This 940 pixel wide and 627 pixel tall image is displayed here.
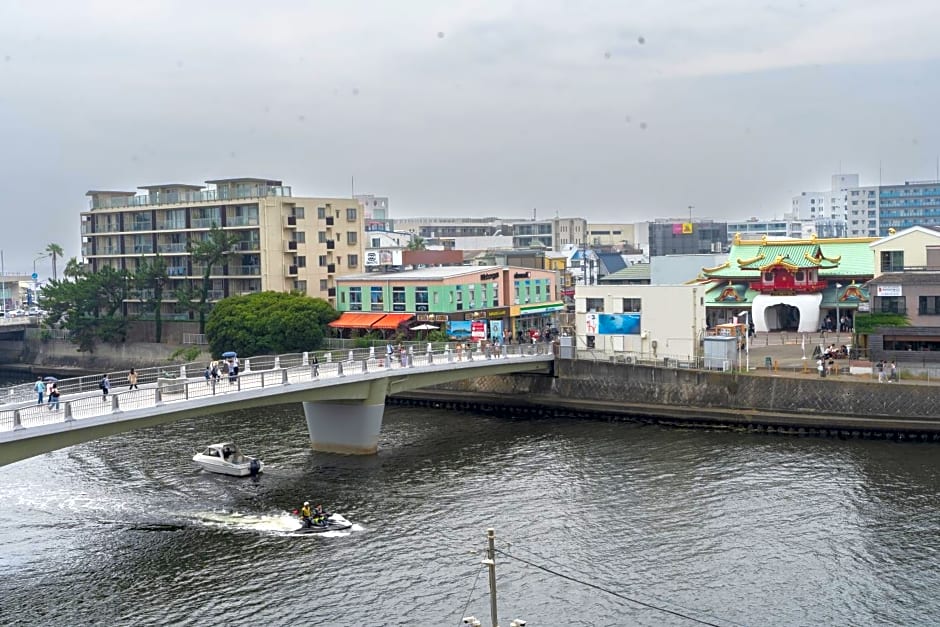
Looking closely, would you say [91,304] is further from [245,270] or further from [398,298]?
[398,298]

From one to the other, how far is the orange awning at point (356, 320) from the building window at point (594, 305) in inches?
711

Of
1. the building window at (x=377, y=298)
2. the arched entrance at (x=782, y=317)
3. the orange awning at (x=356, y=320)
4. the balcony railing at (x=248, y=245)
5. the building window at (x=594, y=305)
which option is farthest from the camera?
the balcony railing at (x=248, y=245)

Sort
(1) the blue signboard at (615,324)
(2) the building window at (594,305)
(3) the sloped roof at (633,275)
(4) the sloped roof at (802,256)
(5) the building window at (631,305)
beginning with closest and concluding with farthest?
1. (1) the blue signboard at (615,324)
2. (5) the building window at (631,305)
3. (2) the building window at (594,305)
4. (4) the sloped roof at (802,256)
5. (3) the sloped roof at (633,275)

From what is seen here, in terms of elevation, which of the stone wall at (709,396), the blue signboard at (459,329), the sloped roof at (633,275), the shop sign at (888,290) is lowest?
the stone wall at (709,396)

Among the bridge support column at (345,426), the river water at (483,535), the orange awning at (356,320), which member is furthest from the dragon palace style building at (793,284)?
the bridge support column at (345,426)

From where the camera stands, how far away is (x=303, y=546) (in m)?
37.9

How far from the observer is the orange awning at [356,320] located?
8188 cm

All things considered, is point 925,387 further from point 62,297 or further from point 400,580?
point 62,297

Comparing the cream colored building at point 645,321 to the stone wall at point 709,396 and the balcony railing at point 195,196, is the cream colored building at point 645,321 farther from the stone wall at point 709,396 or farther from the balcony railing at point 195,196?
the balcony railing at point 195,196

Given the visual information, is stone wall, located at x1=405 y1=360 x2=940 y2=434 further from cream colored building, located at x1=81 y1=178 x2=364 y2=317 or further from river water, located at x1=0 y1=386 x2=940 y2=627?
cream colored building, located at x1=81 y1=178 x2=364 y2=317

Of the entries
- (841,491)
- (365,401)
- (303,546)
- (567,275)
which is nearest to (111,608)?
(303,546)

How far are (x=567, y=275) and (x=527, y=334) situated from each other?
34.5m

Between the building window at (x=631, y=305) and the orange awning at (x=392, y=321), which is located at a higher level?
the building window at (x=631, y=305)

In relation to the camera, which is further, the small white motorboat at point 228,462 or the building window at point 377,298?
the building window at point 377,298
